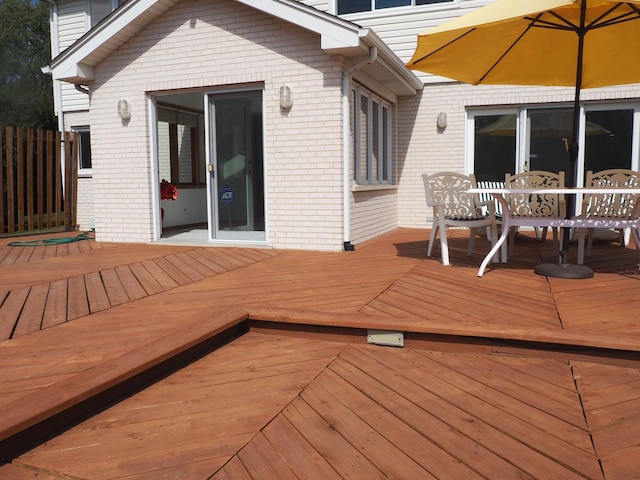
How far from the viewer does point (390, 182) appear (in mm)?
8586

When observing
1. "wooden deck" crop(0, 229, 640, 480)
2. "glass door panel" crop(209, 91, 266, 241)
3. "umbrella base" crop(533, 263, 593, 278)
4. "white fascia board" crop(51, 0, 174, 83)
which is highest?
"white fascia board" crop(51, 0, 174, 83)

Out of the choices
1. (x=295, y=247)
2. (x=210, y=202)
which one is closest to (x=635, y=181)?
(x=295, y=247)

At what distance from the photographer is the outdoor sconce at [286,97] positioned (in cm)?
615

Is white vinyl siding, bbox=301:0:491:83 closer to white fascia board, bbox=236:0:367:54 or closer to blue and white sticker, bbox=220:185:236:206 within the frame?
white fascia board, bbox=236:0:367:54

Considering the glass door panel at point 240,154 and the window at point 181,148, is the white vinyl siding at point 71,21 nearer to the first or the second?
the window at point 181,148

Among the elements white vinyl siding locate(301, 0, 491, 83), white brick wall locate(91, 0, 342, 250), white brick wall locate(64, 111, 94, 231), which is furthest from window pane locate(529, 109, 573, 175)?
white brick wall locate(64, 111, 94, 231)

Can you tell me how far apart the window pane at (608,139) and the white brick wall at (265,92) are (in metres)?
4.48

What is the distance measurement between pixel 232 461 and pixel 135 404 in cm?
70

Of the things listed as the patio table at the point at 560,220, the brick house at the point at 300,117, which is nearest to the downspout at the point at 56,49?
the brick house at the point at 300,117

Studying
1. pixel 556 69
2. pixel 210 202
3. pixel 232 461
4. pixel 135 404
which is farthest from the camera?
pixel 210 202

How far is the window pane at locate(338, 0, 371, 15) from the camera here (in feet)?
28.7

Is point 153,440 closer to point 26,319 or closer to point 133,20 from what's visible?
point 26,319

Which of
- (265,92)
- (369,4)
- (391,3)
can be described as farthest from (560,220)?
(369,4)

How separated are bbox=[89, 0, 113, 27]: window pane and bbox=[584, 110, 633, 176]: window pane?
9.20 m
